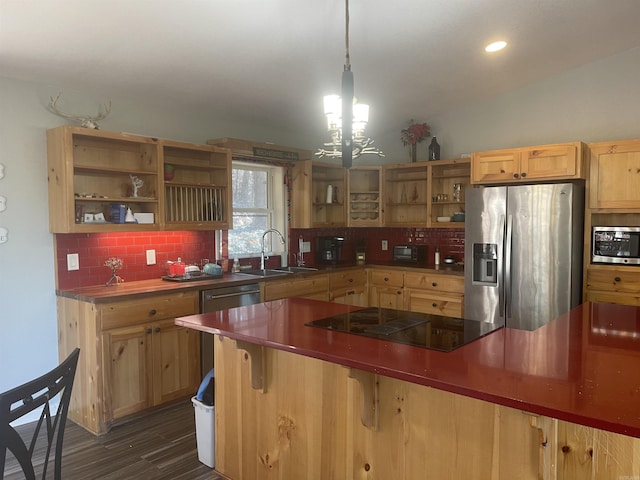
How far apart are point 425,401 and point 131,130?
325 centimetres

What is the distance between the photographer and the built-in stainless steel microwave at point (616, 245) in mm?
→ 3752

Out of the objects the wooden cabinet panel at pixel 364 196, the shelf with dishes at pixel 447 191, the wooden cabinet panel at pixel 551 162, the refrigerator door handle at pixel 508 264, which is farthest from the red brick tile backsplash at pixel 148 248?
the wooden cabinet panel at pixel 551 162

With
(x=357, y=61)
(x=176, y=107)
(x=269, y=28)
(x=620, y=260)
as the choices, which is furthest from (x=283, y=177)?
(x=620, y=260)

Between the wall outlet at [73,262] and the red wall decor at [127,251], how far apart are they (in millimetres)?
21

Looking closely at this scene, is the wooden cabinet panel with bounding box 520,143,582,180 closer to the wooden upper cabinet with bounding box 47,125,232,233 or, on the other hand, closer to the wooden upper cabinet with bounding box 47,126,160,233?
the wooden upper cabinet with bounding box 47,125,232,233

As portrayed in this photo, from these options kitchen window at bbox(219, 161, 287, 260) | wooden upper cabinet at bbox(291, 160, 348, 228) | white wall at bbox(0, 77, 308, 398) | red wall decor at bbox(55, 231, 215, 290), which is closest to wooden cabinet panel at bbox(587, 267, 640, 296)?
wooden upper cabinet at bbox(291, 160, 348, 228)

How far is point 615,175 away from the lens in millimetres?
3852

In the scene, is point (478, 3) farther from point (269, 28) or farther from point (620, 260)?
point (620, 260)

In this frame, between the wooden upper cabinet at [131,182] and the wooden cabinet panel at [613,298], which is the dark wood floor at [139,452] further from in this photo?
the wooden cabinet panel at [613,298]

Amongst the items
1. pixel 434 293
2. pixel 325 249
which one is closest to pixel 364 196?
pixel 325 249

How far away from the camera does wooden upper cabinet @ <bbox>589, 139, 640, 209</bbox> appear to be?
375 cm

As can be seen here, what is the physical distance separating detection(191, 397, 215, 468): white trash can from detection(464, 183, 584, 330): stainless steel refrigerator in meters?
2.66

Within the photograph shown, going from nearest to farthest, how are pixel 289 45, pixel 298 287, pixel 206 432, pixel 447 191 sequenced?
pixel 206 432, pixel 289 45, pixel 298 287, pixel 447 191

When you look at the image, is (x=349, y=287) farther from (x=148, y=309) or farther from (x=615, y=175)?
(x=615, y=175)
